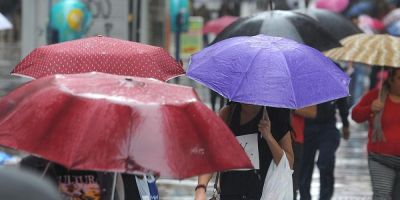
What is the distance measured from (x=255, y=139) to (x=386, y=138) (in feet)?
6.79

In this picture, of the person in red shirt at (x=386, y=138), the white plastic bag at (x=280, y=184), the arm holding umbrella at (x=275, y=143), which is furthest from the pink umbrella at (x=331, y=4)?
the white plastic bag at (x=280, y=184)

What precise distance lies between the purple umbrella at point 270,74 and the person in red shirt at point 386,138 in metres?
1.53

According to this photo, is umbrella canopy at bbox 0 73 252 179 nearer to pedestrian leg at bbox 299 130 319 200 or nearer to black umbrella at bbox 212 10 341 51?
black umbrella at bbox 212 10 341 51

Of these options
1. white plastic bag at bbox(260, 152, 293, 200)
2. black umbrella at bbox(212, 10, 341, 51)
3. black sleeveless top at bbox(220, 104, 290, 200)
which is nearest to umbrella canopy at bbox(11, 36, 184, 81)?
black sleeveless top at bbox(220, 104, 290, 200)

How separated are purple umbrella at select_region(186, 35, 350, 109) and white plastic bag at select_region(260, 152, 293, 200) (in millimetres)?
368

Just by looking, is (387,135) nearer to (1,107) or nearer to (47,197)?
(1,107)

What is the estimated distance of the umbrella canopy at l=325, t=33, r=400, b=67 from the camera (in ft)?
24.4

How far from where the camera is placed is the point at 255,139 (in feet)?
18.9

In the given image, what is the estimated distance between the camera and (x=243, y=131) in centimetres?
579

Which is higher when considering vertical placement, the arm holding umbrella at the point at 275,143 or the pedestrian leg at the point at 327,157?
the arm holding umbrella at the point at 275,143

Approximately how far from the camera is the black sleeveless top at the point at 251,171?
5711 mm

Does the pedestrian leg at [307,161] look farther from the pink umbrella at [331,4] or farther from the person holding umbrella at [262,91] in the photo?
the pink umbrella at [331,4]

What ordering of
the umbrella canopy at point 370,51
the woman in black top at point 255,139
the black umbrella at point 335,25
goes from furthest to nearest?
the black umbrella at point 335,25
the umbrella canopy at point 370,51
the woman in black top at point 255,139

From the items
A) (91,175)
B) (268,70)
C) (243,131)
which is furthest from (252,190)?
(91,175)
